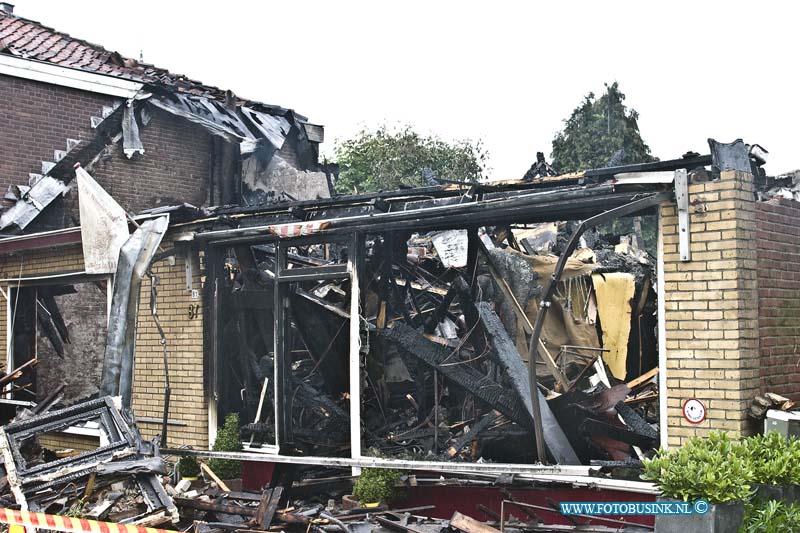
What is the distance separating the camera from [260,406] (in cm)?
992

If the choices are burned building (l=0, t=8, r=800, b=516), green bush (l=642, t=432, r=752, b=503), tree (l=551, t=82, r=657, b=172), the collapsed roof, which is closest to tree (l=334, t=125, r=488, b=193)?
tree (l=551, t=82, r=657, b=172)

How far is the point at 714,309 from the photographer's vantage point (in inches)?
252

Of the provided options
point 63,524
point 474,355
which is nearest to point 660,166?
point 474,355

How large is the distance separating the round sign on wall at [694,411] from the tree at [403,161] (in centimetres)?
2721

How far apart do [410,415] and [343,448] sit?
2.97ft

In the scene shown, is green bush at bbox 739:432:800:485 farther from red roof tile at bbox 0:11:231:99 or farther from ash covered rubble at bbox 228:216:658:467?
→ red roof tile at bbox 0:11:231:99

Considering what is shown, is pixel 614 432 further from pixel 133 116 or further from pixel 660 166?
pixel 133 116

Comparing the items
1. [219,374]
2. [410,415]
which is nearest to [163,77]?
[219,374]

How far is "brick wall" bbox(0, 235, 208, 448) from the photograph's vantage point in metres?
9.84

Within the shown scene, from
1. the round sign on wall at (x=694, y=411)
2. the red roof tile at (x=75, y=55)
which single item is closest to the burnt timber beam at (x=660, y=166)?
the round sign on wall at (x=694, y=411)

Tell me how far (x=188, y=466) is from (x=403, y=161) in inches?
1054

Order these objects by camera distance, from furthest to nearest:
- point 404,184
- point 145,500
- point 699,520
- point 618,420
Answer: point 404,184 → point 618,420 → point 145,500 → point 699,520

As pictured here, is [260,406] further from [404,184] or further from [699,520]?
[404,184]

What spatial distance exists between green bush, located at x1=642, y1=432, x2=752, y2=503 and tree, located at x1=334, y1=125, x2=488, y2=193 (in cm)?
2819
